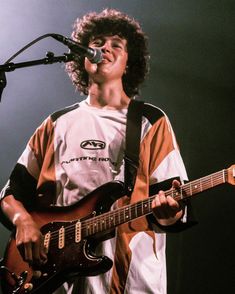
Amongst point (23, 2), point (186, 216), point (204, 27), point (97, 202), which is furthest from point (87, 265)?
point (23, 2)

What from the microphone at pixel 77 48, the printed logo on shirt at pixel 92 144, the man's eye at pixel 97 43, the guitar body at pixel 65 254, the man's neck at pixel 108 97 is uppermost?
the microphone at pixel 77 48

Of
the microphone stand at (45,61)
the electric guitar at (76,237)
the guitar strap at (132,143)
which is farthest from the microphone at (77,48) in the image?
the electric guitar at (76,237)

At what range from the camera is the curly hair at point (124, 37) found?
273 cm

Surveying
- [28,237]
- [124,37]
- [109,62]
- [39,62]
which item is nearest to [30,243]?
[28,237]

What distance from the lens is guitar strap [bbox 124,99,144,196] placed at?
2121 millimetres

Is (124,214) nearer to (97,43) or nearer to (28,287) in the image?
(28,287)

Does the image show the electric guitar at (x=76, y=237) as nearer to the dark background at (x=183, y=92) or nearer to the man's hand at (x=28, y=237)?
the man's hand at (x=28, y=237)

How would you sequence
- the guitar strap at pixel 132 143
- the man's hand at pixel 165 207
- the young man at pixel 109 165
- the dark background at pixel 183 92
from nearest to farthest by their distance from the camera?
the man's hand at pixel 165 207 < the young man at pixel 109 165 < the guitar strap at pixel 132 143 < the dark background at pixel 183 92

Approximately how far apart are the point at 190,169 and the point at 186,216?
58 centimetres

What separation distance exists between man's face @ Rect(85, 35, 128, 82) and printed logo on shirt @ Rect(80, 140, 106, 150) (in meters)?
0.40

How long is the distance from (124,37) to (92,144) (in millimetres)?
744

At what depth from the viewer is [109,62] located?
2.53 meters

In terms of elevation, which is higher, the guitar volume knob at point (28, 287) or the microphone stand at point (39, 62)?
the microphone stand at point (39, 62)

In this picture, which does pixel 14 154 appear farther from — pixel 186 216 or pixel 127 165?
pixel 186 216
